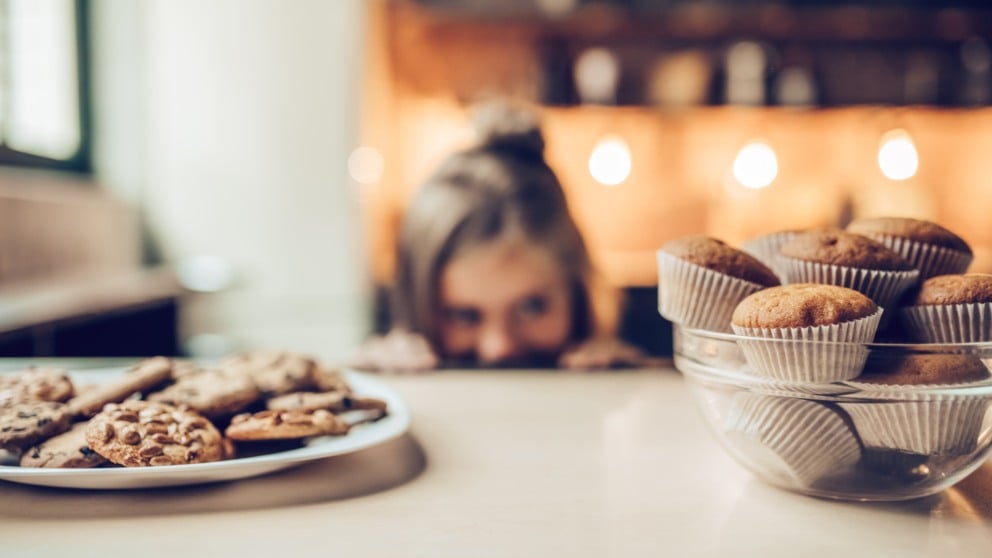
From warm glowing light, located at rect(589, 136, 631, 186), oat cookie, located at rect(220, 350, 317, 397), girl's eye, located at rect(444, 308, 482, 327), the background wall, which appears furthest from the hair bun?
warm glowing light, located at rect(589, 136, 631, 186)

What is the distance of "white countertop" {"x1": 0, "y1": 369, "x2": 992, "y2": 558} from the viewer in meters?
0.39

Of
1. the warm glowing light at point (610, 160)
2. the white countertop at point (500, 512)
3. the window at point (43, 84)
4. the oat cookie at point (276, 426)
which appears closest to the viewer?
the white countertop at point (500, 512)

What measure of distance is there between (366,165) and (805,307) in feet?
9.02

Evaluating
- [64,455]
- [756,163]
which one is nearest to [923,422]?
[64,455]

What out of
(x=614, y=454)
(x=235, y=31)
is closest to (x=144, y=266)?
(x=235, y=31)

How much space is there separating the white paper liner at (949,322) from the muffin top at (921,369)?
3cm

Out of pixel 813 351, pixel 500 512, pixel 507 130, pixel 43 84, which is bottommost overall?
pixel 500 512

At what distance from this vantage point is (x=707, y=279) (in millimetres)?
487

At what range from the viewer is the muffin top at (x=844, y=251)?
1.51 feet

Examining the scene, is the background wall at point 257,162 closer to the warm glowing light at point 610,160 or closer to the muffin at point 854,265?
the warm glowing light at point 610,160

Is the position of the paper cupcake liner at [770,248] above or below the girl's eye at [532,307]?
above

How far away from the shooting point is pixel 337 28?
122 inches

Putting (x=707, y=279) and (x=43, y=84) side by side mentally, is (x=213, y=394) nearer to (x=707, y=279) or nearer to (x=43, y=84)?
(x=707, y=279)

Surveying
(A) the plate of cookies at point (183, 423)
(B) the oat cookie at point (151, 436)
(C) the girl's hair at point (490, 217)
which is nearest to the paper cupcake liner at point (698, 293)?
(A) the plate of cookies at point (183, 423)
